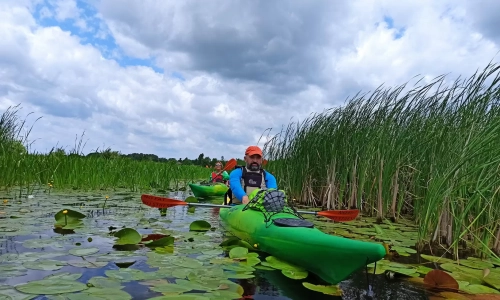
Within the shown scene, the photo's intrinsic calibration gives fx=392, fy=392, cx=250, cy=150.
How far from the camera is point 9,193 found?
7359 millimetres

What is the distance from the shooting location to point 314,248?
3004mm

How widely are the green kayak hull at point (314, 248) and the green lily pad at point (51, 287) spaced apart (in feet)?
5.36

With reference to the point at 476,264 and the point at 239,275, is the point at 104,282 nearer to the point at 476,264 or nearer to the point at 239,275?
the point at 239,275

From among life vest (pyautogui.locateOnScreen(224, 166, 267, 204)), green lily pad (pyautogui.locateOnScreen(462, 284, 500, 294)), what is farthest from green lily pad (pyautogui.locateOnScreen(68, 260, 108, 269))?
life vest (pyautogui.locateOnScreen(224, 166, 267, 204))

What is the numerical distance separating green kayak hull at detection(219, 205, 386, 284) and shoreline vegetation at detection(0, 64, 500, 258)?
1.22 meters

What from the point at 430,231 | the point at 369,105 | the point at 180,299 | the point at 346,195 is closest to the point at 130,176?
the point at 346,195

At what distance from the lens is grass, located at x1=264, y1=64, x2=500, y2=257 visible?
12.3 feet

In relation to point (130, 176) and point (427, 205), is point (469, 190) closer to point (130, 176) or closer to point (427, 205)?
point (427, 205)

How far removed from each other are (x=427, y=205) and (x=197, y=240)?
8.25 ft

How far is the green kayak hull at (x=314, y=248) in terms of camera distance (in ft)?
8.59

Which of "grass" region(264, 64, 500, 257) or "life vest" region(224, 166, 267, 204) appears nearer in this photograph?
"grass" region(264, 64, 500, 257)

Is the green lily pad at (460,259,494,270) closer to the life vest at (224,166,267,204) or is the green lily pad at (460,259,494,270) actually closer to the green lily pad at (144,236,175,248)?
the green lily pad at (144,236,175,248)

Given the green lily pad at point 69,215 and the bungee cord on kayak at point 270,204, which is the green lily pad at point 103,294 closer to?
the bungee cord on kayak at point 270,204

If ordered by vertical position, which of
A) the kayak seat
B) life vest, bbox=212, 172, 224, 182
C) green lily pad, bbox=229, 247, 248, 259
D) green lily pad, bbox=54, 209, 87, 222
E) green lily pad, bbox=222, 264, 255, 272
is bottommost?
green lily pad, bbox=222, 264, 255, 272
